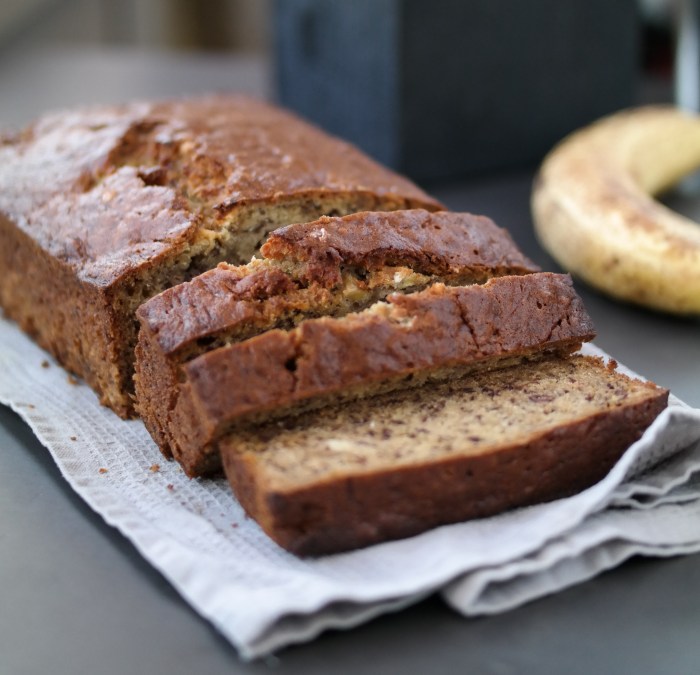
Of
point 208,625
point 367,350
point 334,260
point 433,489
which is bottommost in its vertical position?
point 208,625

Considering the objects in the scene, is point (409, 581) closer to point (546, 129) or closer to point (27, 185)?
point (27, 185)

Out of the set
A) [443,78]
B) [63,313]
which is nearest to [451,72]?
[443,78]

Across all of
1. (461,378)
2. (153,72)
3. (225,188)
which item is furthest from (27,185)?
(153,72)

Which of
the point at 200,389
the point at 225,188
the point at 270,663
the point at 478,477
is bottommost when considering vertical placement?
the point at 270,663

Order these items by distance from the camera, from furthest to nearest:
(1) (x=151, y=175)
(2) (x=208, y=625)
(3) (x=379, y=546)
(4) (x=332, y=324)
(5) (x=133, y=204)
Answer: (1) (x=151, y=175)
(5) (x=133, y=204)
(4) (x=332, y=324)
(3) (x=379, y=546)
(2) (x=208, y=625)

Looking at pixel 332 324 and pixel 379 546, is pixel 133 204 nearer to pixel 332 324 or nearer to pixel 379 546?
pixel 332 324

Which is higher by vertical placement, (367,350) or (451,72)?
(451,72)
